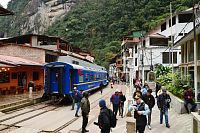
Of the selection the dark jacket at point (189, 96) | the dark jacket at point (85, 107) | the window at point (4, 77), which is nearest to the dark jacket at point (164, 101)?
the dark jacket at point (189, 96)

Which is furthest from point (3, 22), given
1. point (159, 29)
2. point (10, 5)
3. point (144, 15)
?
point (159, 29)

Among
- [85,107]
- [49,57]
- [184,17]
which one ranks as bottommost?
[85,107]

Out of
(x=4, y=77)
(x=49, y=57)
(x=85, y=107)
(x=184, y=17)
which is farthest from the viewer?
(x=184, y=17)

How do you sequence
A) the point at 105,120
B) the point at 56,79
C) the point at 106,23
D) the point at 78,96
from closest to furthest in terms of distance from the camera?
the point at 105,120, the point at 78,96, the point at 56,79, the point at 106,23

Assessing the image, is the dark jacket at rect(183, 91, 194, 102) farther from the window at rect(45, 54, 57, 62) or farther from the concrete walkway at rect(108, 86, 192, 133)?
the window at rect(45, 54, 57, 62)

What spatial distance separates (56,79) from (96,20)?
223 ft

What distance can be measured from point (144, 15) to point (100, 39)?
62.5 feet

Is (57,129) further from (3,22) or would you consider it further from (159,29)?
(3,22)

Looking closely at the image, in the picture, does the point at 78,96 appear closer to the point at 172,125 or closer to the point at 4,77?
the point at 172,125

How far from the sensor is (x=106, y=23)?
271 ft

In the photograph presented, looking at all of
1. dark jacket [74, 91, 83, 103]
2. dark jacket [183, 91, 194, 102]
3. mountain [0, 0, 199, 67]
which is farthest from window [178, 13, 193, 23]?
dark jacket [74, 91, 83, 103]

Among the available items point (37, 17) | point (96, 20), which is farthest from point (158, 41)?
point (37, 17)

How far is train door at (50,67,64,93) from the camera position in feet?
64.5

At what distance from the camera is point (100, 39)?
3228 inches
